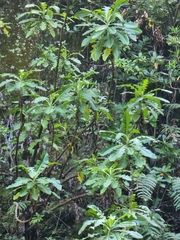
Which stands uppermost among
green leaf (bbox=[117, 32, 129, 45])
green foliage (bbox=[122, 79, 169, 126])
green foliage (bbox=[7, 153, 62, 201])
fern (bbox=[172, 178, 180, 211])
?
green leaf (bbox=[117, 32, 129, 45])

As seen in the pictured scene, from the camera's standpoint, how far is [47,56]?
328cm

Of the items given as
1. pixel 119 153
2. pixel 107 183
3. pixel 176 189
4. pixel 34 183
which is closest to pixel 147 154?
pixel 119 153

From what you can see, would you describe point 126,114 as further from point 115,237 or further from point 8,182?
point 8,182

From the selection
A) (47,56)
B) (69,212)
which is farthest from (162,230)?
(47,56)

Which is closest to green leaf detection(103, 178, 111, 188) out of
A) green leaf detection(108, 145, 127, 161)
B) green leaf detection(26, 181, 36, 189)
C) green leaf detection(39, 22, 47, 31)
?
green leaf detection(108, 145, 127, 161)

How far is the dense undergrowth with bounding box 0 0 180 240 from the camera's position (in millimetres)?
2609

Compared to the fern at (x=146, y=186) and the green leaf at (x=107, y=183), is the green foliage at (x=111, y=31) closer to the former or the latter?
the green leaf at (x=107, y=183)

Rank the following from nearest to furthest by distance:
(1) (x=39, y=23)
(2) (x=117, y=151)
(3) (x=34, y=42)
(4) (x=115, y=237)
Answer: (4) (x=115, y=237) < (2) (x=117, y=151) < (1) (x=39, y=23) < (3) (x=34, y=42)

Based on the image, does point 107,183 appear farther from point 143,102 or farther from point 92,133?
point 92,133

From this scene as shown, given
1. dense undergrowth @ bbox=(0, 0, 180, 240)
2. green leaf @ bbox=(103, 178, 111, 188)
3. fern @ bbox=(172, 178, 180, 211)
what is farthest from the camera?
fern @ bbox=(172, 178, 180, 211)

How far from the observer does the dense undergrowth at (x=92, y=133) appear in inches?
103

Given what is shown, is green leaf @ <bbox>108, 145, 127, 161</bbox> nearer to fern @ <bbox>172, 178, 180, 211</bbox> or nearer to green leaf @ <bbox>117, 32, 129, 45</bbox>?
green leaf @ <bbox>117, 32, 129, 45</bbox>

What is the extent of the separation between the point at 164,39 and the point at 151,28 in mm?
218

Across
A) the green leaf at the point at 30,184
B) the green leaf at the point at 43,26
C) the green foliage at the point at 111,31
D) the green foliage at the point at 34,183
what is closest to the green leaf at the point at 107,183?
the green foliage at the point at 34,183
